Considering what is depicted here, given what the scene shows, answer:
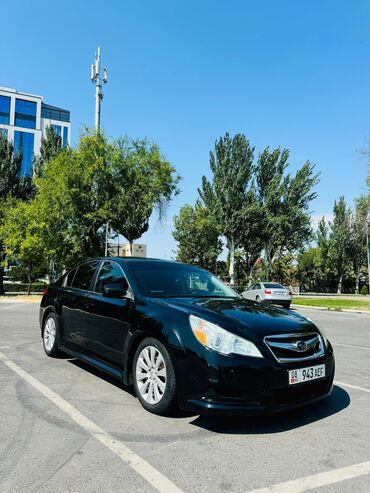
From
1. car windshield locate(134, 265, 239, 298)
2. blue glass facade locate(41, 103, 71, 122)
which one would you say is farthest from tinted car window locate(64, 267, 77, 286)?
blue glass facade locate(41, 103, 71, 122)

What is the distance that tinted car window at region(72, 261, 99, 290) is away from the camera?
5.87 metres

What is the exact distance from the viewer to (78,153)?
3002cm

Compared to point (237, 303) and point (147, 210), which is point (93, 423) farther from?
point (147, 210)

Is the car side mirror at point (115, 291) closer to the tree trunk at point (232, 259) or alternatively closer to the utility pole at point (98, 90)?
the utility pole at point (98, 90)

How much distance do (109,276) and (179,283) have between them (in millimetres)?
921

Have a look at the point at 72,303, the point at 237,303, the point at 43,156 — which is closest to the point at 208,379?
the point at 237,303

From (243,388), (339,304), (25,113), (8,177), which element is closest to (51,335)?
(243,388)

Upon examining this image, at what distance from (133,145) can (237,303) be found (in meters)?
29.0

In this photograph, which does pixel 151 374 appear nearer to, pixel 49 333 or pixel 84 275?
pixel 84 275

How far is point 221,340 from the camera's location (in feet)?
12.2

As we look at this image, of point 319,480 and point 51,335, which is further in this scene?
point 51,335

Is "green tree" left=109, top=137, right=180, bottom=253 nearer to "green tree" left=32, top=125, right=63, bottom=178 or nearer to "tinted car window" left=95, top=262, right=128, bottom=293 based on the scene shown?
"green tree" left=32, top=125, right=63, bottom=178

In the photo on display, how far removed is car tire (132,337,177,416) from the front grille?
93cm

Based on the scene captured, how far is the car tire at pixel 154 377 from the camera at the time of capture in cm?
391
